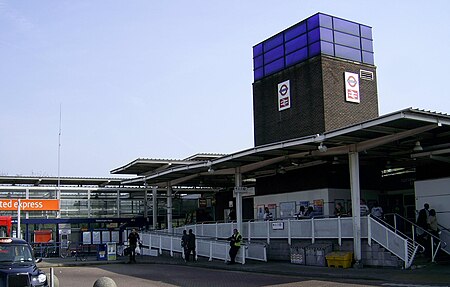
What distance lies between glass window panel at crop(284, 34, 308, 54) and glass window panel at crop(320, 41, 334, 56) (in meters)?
1.18

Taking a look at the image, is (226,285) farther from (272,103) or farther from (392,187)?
(272,103)

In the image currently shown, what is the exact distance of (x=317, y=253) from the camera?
2330 centimetres

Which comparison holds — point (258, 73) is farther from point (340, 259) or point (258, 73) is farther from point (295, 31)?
point (340, 259)

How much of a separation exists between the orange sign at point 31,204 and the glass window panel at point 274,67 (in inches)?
669

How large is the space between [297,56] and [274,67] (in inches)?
78.4

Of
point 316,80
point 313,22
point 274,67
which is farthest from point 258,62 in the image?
point 316,80

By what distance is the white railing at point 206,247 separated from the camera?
86.2 ft

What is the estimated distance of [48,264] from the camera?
29.0 meters

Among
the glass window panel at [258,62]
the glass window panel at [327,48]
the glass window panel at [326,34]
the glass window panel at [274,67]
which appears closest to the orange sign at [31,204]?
the glass window panel at [258,62]

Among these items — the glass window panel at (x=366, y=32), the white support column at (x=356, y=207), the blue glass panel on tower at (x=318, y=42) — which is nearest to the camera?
the white support column at (x=356, y=207)

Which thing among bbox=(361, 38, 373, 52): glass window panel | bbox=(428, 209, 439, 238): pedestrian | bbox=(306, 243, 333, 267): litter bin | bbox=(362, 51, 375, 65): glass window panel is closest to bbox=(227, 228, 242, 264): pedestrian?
bbox=(306, 243, 333, 267): litter bin

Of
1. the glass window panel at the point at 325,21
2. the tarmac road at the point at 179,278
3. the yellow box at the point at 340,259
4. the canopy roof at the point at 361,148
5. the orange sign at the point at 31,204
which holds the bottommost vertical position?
the tarmac road at the point at 179,278

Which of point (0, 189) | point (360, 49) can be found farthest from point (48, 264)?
point (360, 49)

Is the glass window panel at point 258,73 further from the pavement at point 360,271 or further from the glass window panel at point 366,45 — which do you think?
the pavement at point 360,271
